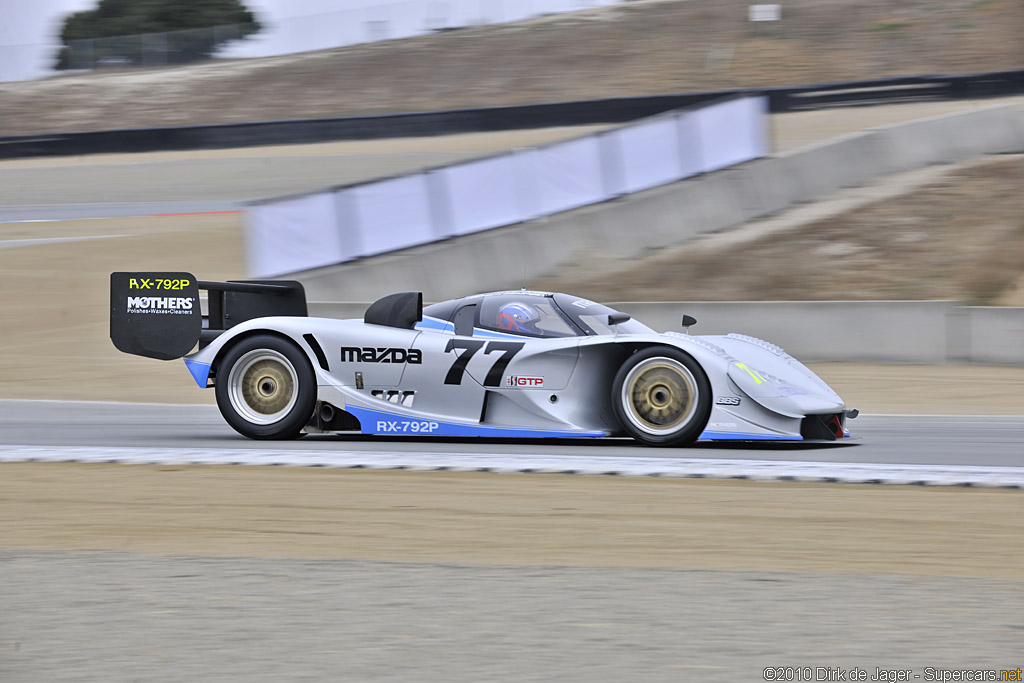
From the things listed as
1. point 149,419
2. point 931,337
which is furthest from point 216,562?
point 931,337

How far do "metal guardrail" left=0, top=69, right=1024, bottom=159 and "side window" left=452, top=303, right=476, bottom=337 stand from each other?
1783 centimetres

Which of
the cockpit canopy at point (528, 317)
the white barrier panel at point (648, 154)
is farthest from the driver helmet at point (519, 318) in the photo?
the white barrier panel at point (648, 154)

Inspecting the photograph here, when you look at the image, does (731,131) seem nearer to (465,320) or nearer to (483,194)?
(483,194)

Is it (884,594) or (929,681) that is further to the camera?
(884,594)

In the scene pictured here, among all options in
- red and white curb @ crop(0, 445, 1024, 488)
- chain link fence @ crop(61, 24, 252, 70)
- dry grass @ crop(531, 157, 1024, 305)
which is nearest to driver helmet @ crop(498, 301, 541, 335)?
red and white curb @ crop(0, 445, 1024, 488)

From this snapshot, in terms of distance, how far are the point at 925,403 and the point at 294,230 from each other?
939cm

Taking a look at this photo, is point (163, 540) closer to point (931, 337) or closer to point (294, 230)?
point (931, 337)

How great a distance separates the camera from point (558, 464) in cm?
761

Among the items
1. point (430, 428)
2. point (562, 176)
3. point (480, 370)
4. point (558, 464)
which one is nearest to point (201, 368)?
point (430, 428)

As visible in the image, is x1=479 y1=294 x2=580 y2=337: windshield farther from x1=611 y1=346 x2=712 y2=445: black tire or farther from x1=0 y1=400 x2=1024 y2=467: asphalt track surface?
x1=0 y1=400 x2=1024 y2=467: asphalt track surface

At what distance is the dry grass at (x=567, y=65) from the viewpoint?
35.2m

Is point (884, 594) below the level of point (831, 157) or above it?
below

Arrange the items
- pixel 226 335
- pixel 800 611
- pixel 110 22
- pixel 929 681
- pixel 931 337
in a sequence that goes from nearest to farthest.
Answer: pixel 929 681, pixel 800 611, pixel 226 335, pixel 931 337, pixel 110 22

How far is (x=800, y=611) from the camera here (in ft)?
14.2
